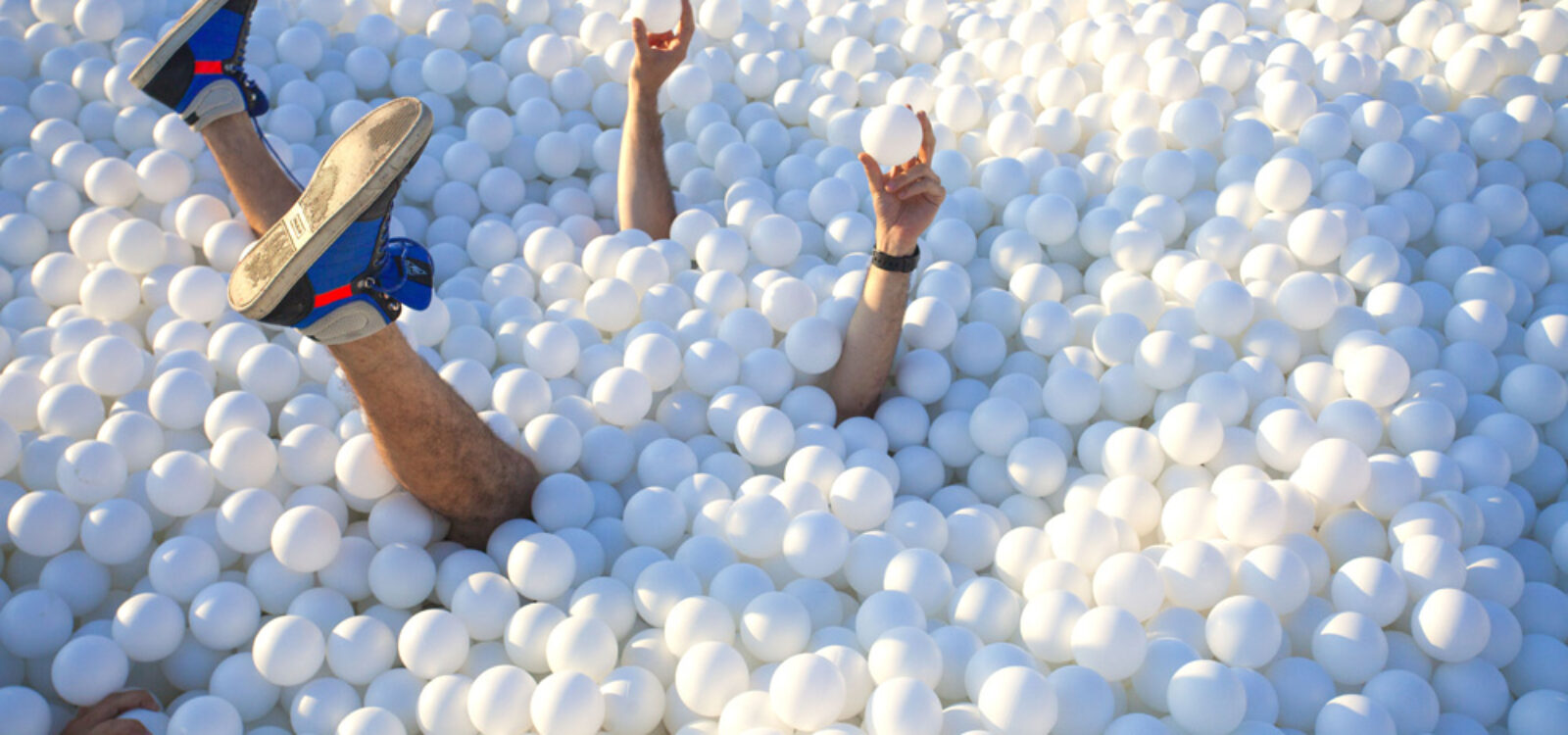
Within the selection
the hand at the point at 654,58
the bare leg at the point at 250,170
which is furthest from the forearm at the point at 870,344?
the bare leg at the point at 250,170

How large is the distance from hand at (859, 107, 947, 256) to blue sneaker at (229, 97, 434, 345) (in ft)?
2.39

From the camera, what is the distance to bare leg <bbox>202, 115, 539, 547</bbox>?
1627 millimetres

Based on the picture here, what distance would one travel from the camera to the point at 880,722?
4.65 ft

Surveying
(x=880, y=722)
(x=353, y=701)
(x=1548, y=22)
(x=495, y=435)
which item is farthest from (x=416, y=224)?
(x=1548, y=22)

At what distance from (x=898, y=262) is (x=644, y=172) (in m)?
0.69

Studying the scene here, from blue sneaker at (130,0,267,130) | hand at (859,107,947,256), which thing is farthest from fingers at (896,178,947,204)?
blue sneaker at (130,0,267,130)

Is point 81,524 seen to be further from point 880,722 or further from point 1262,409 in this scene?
point 1262,409

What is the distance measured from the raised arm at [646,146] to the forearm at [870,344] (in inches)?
21.7

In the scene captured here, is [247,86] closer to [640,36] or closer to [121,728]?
[640,36]

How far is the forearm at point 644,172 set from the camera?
2350 millimetres

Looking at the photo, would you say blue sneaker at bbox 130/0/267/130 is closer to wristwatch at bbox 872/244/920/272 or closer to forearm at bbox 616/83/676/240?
forearm at bbox 616/83/676/240

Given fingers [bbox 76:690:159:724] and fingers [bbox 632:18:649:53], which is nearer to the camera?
fingers [bbox 76:690:159:724]

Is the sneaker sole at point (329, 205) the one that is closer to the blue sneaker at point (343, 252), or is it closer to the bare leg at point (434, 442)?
the blue sneaker at point (343, 252)

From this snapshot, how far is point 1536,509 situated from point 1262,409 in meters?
0.48
